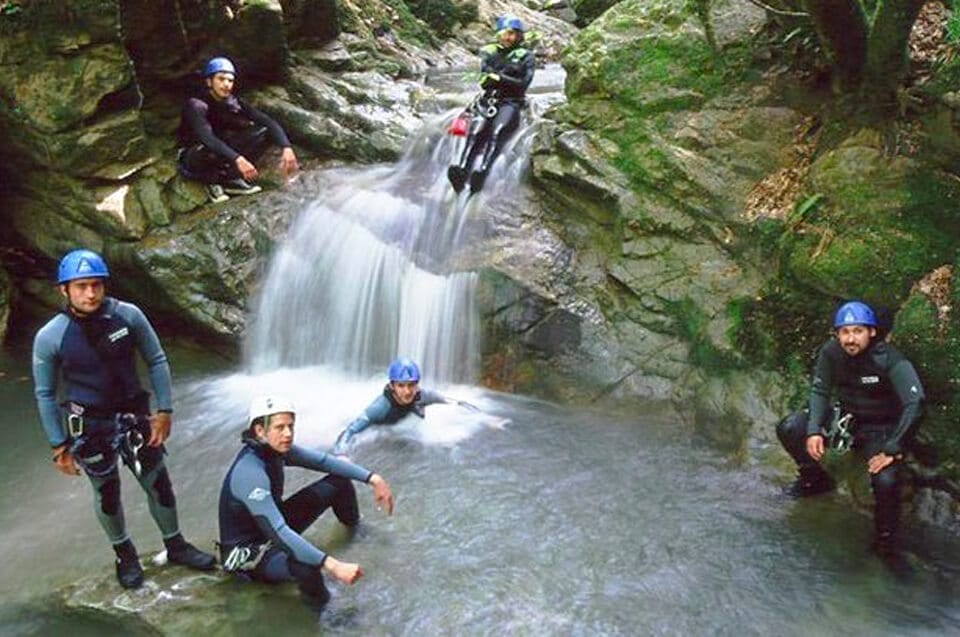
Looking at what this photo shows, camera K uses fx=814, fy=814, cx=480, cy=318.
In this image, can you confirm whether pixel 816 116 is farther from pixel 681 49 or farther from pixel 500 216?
pixel 500 216

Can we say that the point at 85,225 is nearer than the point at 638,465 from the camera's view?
No

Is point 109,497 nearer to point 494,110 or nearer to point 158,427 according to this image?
point 158,427

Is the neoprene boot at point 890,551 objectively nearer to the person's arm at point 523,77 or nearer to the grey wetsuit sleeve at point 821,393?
the grey wetsuit sleeve at point 821,393

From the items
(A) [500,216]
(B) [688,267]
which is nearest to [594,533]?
(B) [688,267]

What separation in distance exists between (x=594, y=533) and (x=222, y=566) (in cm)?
266

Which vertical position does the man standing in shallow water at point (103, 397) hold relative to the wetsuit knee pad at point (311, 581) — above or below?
above

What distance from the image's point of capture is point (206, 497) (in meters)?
6.99

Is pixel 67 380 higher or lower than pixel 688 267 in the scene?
lower

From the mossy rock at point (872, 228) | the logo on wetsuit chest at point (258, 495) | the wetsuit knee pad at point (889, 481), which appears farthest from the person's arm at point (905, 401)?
the logo on wetsuit chest at point (258, 495)

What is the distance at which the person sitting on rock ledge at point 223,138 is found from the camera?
1045cm

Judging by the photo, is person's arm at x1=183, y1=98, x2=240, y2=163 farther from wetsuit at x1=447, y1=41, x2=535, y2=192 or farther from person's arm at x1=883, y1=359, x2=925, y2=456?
person's arm at x1=883, y1=359, x2=925, y2=456

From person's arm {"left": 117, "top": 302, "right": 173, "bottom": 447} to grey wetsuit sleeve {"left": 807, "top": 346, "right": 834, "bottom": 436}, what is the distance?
4.50 meters

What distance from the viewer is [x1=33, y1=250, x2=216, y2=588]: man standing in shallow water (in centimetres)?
487

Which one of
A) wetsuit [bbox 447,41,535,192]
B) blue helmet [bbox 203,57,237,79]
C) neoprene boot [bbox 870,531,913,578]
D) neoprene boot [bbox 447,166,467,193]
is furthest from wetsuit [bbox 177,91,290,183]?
neoprene boot [bbox 870,531,913,578]
